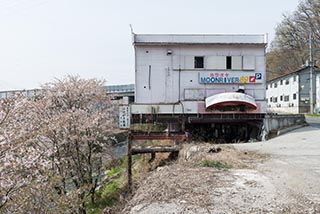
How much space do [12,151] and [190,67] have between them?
36.3 ft

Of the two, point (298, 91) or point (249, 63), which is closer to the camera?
point (249, 63)

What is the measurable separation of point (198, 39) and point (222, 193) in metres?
11.3

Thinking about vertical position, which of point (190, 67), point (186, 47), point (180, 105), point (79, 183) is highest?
point (186, 47)

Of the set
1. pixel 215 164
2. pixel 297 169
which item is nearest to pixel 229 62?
pixel 215 164

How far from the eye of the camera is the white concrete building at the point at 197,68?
15.4 metres

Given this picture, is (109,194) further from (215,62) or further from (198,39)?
(198,39)

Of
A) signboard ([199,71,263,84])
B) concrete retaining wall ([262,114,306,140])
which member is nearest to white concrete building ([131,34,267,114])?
signboard ([199,71,263,84])

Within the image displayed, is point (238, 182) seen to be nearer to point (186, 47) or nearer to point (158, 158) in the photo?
point (158, 158)

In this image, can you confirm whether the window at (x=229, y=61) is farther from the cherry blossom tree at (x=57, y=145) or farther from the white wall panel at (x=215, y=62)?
the cherry blossom tree at (x=57, y=145)

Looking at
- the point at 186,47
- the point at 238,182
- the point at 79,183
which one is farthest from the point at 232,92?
the point at 238,182

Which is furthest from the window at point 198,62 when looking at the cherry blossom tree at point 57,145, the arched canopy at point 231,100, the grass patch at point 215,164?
the grass patch at point 215,164

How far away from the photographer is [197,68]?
1556 cm

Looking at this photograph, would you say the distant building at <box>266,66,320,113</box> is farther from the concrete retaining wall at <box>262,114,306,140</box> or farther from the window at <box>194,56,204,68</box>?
the window at <box>194,56,204,68</box>

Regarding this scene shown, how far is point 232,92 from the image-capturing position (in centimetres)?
1533
